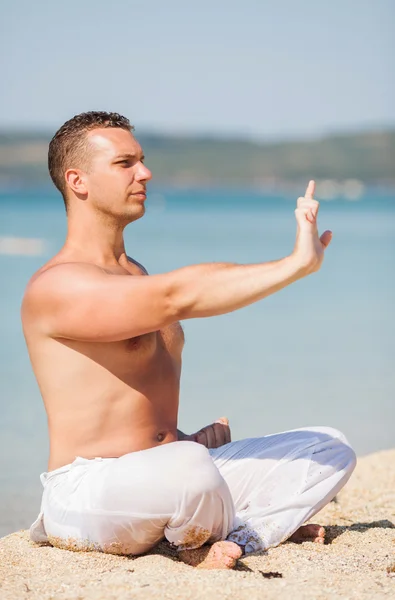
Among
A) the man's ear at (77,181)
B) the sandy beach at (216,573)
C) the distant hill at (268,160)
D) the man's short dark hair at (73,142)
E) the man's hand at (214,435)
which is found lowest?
the sandy beach at (216,573)

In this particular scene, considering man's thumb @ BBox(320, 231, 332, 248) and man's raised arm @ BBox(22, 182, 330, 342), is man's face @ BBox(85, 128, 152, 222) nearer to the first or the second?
man's raised arm @ BBox(22, 182, 330, 342)

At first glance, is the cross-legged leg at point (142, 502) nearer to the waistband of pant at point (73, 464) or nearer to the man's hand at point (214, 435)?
the waistband of pant at point (73, 464)

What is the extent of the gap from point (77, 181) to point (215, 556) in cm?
161

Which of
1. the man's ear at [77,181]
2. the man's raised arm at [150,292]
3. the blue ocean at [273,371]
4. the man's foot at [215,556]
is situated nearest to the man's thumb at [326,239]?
the man's raised arm at [150,292]

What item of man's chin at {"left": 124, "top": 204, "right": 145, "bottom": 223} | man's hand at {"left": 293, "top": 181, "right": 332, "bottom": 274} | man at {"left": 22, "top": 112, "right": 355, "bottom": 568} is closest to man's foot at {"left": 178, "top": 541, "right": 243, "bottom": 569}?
man at {"left": 22, "top": 112, "right": 355, "bottom": 568}

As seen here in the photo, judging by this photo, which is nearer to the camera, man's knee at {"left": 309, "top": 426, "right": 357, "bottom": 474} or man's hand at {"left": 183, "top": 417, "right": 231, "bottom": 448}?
man's knee at {"left": 309, "top": 426, "right": 357, "bottom": 474}

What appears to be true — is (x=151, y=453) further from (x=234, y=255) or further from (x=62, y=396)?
(x=234, y=255)

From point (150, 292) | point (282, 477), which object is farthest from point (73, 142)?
point (282, 477)

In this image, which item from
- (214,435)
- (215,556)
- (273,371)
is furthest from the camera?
(273,371)

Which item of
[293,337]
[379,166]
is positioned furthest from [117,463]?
[379,166]

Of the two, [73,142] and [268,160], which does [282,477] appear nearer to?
[73,142]

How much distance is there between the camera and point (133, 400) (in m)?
4.25

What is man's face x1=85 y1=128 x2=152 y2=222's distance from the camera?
4352 mm

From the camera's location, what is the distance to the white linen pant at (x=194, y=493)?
3959 millimetres
